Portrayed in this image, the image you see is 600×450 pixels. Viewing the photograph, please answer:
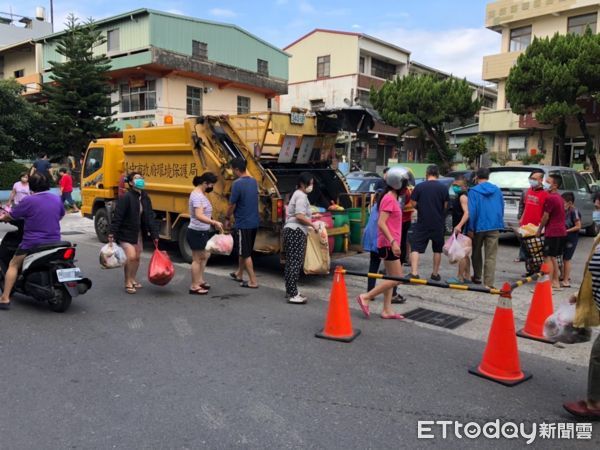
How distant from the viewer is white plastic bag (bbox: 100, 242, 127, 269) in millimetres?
6211

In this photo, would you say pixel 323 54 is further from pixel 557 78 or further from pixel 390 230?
pixel 390 230

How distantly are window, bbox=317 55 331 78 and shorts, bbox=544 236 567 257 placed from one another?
30.4 metres

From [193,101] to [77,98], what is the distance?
6.16 meters

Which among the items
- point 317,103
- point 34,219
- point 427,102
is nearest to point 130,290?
point 34,219

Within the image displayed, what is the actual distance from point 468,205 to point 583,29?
21380 mm

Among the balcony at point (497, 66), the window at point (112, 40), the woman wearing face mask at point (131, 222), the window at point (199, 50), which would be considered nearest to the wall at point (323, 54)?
the balcony at point (497, 66)

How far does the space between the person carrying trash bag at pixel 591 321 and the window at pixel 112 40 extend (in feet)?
88.1

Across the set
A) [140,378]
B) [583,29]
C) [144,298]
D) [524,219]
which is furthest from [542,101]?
[140,378]

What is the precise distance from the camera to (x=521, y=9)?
25.4 metres

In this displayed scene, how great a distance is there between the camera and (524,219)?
795 centimetres

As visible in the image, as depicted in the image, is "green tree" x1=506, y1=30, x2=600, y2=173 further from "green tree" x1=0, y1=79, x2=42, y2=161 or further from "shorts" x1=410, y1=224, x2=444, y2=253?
"green tree" x1=0, y1=79, x2=42, y2=161

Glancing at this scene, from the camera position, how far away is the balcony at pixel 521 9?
23652mm

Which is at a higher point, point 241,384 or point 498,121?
point 498,121

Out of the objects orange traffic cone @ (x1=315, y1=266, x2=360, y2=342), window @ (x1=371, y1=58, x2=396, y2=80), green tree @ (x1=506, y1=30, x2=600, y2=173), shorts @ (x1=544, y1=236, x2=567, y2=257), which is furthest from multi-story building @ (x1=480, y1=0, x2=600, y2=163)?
orange traffic cone @ (x1=315, y1=266, x2=360, y2=342)
